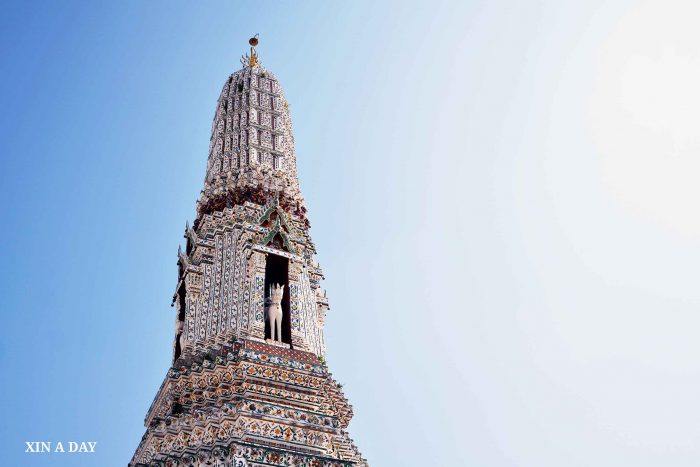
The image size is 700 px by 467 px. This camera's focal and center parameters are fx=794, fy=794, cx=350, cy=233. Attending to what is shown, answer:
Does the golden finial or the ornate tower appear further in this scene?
the golden finial

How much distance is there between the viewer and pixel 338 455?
1322 cm

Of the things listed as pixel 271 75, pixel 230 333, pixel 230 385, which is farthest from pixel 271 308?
pixel 271 75

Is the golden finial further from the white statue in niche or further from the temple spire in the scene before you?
the white statue in niche

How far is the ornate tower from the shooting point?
1299 centimetres

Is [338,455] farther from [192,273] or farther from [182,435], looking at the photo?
[192,273]

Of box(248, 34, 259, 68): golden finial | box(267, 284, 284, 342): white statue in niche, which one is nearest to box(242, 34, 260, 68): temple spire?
box(248, 34, 259, 68): golden finial

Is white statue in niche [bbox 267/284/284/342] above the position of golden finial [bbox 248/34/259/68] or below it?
below

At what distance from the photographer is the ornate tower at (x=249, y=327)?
42.6 ft

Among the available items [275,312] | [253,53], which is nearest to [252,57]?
[253,53]

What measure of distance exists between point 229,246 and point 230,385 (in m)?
3.95

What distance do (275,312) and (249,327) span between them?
0.82m

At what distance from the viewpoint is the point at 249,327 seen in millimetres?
14820

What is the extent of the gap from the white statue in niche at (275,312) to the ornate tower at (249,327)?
0.07 feet

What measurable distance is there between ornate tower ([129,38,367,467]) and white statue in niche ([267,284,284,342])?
22 millimetres
